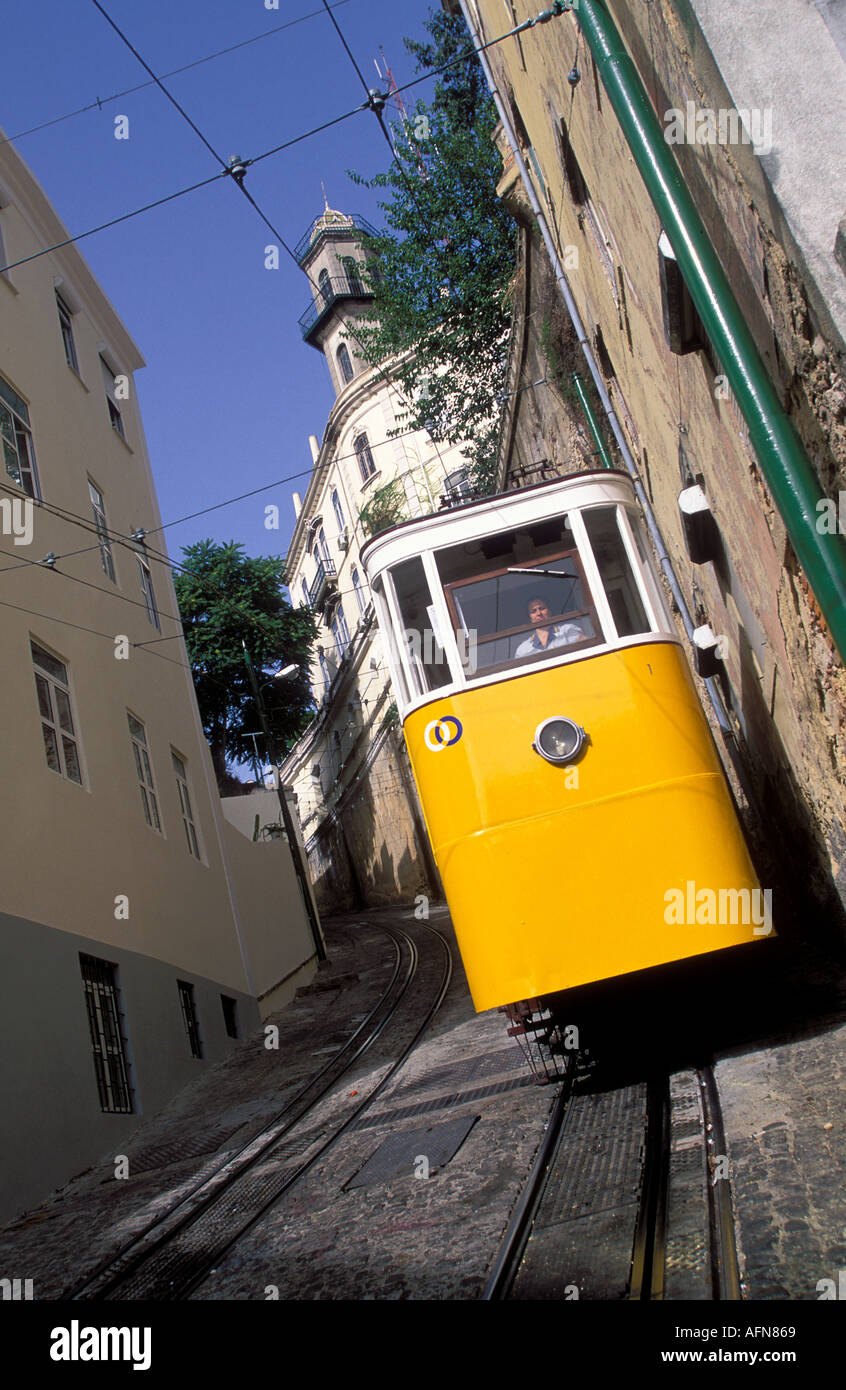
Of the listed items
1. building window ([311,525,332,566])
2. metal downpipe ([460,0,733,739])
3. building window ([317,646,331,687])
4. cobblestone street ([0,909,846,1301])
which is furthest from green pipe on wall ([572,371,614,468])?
building window ([317,646,331,687])

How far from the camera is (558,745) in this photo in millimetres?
5695

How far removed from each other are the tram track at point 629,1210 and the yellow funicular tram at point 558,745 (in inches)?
28.6

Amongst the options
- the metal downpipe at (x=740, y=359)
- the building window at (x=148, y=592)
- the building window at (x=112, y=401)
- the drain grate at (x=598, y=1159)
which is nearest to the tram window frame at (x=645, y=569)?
the metal downpipe at (x=740, y=359)

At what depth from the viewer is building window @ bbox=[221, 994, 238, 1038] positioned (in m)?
13.2

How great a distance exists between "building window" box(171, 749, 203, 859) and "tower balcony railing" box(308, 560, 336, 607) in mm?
25905

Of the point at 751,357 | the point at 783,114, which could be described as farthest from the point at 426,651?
the point at 783,114

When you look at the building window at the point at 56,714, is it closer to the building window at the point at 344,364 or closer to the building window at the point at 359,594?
the building window at the point at 359,594

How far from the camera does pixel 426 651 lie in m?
6.34

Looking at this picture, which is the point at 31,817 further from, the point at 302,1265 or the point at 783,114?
the point at 783,114

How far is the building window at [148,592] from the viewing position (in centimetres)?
1419

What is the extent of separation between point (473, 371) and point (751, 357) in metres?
17.4

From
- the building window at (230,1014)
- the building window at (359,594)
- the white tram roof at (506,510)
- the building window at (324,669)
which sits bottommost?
the building window at (230,1014)

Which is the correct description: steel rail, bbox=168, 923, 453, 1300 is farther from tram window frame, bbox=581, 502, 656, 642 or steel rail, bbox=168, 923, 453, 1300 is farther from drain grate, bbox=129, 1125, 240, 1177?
tram window frame, bbox=581, 502, 656, 642
